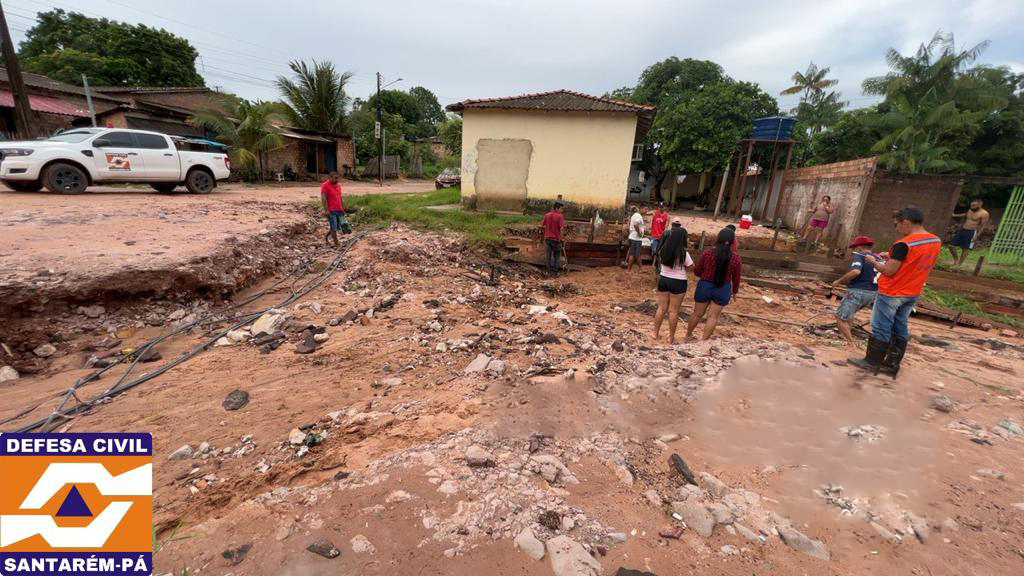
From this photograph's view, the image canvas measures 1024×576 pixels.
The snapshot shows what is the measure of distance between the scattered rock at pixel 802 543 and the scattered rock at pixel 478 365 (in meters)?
2.45

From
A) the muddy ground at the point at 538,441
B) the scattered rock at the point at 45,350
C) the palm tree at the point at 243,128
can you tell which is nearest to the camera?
the muddy ground at the point at 538,441

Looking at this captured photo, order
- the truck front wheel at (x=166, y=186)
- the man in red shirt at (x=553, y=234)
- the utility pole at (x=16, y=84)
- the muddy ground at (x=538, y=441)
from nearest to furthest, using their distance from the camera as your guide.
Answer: the muddy ground at (x=538, y=441)
the man in red shirt at (x=553, y=234)
the truck front wheel at (x=166, y=186)
the utility pole at (x=16, y=84)

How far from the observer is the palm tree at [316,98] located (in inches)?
859

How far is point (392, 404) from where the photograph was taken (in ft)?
11.0

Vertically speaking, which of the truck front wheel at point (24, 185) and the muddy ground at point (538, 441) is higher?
the truck front wheel at point (24, 185)

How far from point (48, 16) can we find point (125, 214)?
139 ft

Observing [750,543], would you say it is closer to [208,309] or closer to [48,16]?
[208,309]

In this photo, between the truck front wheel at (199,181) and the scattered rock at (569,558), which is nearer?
the scattered rock at (569,558)

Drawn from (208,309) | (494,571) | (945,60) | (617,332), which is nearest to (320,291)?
(208,309)

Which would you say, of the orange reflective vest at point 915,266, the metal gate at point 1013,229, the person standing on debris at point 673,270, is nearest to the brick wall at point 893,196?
the metal gate at point 1013,229

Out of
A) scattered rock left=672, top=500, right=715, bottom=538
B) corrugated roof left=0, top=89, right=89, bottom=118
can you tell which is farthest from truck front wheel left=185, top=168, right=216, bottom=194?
scattered rock left=672, top=500, right=715, bottom=538

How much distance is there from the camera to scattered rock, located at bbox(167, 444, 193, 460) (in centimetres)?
275

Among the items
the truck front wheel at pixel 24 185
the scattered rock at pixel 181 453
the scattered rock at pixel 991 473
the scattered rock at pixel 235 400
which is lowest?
the scattered rock at pixel 181 453

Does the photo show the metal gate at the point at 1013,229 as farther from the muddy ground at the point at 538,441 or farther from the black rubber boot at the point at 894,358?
the black rubber boot at the point at 894,358
